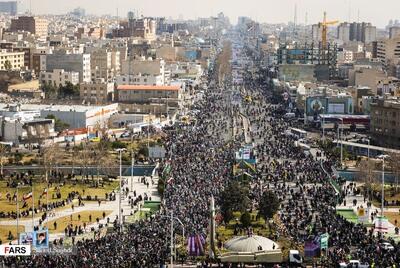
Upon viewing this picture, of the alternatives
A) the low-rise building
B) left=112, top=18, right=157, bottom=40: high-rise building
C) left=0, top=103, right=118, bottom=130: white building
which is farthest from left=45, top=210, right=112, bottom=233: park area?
A: left=112, top=18, right=157, bottom=40: high-rise building

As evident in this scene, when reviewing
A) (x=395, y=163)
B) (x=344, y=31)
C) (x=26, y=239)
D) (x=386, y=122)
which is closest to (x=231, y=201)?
(x=26, y=239)

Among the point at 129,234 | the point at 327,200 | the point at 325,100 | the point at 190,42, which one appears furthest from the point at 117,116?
the point at 190,42

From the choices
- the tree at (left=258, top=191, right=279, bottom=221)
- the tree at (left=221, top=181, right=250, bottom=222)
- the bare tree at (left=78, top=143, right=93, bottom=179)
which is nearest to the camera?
the tree at (left=258, top=191, right=279, bottom=221)

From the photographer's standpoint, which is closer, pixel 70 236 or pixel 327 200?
pixel 70 236

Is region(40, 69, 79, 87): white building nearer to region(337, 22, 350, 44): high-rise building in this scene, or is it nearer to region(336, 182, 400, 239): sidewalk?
region(336, 182, 400, 239): sidewalk

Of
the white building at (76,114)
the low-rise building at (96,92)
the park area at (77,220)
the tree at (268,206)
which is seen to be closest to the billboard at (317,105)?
the white building at (76,114)

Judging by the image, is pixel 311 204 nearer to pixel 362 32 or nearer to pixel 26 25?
pixel 26 25

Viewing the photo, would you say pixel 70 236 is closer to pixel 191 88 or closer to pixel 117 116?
pixel 117 116
